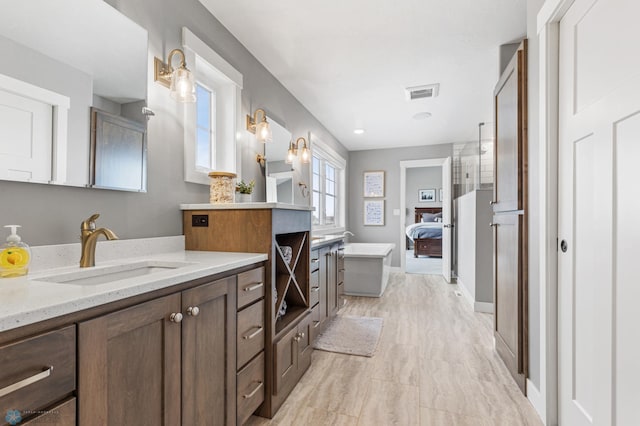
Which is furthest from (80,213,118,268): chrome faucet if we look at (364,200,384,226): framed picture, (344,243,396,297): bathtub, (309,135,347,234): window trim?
(364,200,384,226): framed picture

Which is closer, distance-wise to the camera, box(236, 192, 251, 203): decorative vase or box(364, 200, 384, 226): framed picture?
box(236, 192, 251, 203): decorative vase

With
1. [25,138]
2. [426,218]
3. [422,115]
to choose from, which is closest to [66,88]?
[25,138]

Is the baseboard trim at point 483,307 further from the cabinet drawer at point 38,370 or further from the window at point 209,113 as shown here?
the cabinet drawer at point 38,370

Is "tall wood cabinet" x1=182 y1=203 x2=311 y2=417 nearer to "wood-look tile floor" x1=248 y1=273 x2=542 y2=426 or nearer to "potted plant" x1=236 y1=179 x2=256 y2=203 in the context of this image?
"wood-look tile floor" x1=248 y1=273 x2=542 y2=426

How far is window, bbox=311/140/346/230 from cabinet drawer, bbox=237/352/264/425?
2.73 metres

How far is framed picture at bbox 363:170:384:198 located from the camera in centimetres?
600

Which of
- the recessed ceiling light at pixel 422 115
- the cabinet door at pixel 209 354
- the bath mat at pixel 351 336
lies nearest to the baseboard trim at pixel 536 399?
the bath mat at pixel 351 336

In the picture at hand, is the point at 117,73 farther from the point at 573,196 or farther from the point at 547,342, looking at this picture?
the point at 547,342

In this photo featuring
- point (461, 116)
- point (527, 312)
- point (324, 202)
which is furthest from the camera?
point (324, 202)

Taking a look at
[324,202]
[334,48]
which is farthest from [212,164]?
[324,202]

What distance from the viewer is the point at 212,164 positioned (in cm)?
216

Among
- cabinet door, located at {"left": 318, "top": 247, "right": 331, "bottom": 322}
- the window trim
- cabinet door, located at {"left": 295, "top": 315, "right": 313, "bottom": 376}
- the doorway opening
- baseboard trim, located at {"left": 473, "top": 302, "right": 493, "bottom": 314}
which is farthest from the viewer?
the doorway opening

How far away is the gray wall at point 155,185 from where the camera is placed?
1.13 metres

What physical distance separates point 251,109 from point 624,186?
7.56 feet
